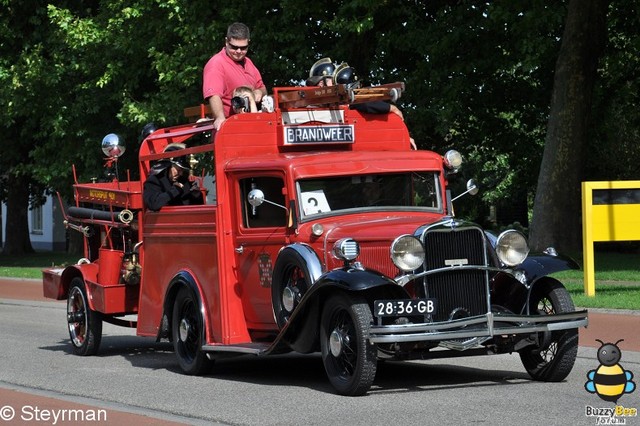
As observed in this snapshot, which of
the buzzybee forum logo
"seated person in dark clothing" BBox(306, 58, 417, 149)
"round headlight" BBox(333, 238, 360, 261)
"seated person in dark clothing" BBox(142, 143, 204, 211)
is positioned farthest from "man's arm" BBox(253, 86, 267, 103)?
the buzzybee forum logo

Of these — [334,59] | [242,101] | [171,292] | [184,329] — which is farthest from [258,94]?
[334,59]

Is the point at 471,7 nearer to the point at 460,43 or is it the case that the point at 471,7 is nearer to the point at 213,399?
the point at 460,43

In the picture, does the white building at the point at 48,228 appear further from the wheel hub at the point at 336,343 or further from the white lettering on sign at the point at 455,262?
the white lettering on sign at the point at 455,262

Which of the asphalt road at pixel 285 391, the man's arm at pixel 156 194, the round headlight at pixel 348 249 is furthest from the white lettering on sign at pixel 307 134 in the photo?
the asphalt road at pixel 285 391

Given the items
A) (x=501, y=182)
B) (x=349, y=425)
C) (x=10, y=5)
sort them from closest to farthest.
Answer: (x=349, y=425), (x=10, y=5), (x=501, y=182)

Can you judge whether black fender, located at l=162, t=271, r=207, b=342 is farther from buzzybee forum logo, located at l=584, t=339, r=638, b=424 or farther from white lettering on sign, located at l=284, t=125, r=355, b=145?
buzzybee forum logo, located at l=584, t=339, r=638, b=424

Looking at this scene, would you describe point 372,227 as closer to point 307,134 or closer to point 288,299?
point 288,299

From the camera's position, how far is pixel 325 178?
37.2ft

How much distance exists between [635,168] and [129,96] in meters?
16.1

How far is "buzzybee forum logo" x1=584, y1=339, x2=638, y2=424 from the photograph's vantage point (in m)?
8.97

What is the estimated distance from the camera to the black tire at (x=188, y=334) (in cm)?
1202

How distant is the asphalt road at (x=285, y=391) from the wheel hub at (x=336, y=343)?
1.11 feet

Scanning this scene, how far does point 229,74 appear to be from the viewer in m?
12.9

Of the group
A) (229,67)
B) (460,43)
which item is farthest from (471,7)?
(229,67)
